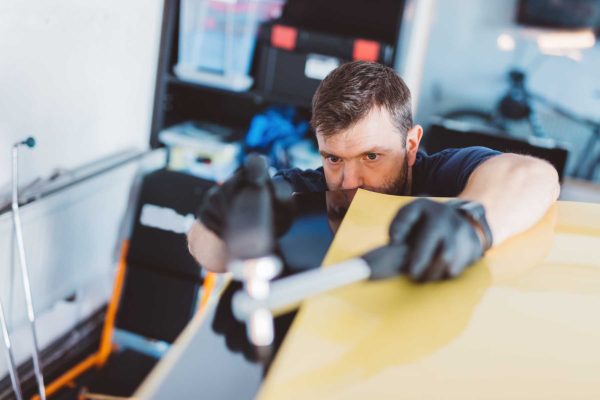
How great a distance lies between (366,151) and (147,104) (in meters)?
1.37

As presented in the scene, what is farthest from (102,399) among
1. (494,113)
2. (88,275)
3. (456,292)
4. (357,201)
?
(494,113)

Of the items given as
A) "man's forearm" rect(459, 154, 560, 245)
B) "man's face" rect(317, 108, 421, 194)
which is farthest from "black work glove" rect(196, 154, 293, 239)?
"man's face" rect(317, 108, 421, 194)

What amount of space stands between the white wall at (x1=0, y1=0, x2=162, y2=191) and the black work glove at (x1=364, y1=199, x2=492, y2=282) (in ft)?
4.11

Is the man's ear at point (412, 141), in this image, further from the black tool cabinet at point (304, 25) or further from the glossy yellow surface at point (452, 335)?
the black tool cabinet at point (304, 25)

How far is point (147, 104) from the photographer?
207 cm

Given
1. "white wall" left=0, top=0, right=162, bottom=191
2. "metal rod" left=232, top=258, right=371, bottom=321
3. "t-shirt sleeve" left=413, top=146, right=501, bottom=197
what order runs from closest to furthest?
1. "metal rod" left=232, top=258, right=371, bottom=321
2. "t-shirt sleeve" left=413, top=146, right=501, bottom=197
3. "white wall" left=0, top=0, right=162, bottom=191

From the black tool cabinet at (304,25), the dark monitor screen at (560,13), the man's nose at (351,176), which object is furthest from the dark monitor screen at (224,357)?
the dark monitor screen at (560,13)

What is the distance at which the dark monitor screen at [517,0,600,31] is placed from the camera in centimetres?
252

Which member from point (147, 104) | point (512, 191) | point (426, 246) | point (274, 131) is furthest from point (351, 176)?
point (147, 104)

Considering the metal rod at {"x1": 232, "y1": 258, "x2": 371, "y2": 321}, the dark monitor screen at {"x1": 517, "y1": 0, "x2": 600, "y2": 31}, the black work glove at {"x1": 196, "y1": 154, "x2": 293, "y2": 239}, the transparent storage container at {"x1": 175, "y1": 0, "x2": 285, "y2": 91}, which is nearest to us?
the metal rod at {"x1": 232, "y1": 258, "x2": 371, "y2": 321}

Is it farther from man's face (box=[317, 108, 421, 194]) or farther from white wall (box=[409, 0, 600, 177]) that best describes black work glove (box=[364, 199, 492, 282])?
white wall (box=[409, 0, 600, 177])

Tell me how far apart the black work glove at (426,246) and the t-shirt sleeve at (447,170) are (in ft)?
0.79

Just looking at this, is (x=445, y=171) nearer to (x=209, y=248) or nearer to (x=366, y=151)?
(x=366, y=151)

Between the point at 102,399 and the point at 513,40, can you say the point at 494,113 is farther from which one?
the point at 102,399
